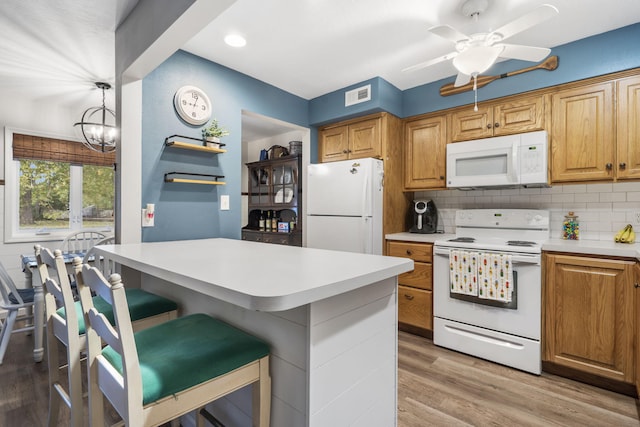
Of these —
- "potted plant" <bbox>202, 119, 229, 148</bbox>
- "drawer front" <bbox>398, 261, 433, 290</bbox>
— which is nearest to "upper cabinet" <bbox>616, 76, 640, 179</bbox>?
"drawer front" <bbox>398, 261, 433, 290</bbox>

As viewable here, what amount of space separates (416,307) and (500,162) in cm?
144

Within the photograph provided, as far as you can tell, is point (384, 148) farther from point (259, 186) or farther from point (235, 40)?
point (259, 186)

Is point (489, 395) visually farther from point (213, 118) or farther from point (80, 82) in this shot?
point (80, 82)

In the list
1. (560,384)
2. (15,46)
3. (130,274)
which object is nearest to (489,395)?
(560,384)

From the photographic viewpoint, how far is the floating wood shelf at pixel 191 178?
228 centimetres

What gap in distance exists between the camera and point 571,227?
100.0 inches

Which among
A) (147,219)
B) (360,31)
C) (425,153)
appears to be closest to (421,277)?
(425,153)

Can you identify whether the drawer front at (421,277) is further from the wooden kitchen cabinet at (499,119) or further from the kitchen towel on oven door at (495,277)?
the wooden kitchen cabinet at (499,119)

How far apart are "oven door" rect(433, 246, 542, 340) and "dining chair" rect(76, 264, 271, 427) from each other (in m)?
1.95

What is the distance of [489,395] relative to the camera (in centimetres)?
192

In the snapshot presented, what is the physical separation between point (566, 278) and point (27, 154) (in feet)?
17.3

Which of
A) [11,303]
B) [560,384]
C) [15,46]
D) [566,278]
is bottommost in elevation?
[560,384]

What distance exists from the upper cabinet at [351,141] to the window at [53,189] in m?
2.60

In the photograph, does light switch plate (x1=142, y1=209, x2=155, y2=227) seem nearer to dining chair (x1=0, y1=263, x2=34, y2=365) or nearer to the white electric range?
dining chair (x1=0, y1=263, x2=34, y2=365)
